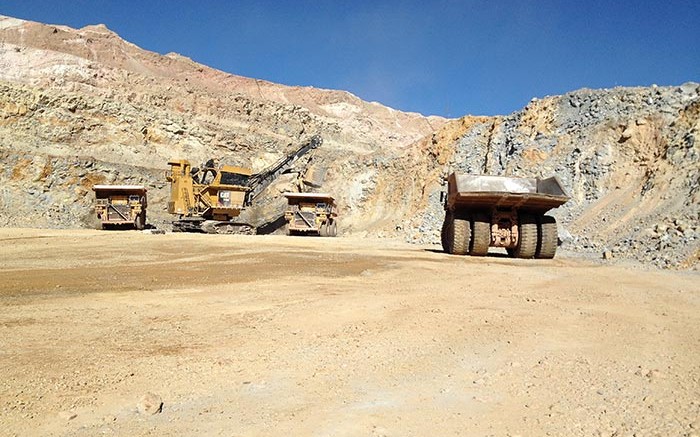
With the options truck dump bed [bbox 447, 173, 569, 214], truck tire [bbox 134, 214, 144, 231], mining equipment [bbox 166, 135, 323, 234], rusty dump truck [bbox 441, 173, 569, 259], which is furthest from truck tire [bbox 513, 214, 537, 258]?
truck tire [bbox 134, 214, 144, 231]

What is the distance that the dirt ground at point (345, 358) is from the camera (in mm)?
2496

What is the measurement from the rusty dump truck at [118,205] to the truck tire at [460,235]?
1686cm

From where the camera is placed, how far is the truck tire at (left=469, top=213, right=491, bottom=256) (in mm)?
12492

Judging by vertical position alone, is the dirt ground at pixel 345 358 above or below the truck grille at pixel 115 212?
below

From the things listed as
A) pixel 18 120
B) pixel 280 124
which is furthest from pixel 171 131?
pixel 280 124

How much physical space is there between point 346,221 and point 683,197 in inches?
777

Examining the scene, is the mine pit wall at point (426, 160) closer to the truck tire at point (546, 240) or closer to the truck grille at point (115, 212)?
the truck tire at point (546, 240)

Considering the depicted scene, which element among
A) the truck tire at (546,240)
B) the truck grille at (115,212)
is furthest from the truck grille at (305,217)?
the truck tire at (546,240)

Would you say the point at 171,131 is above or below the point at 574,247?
above

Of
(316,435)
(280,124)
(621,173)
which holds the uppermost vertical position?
(280,124)

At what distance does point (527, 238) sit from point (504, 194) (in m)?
1.71

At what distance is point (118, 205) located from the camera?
23.2 metres

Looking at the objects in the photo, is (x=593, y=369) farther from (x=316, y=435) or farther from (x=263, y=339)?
(x=263, y=339)

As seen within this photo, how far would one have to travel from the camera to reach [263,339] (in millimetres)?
3980
